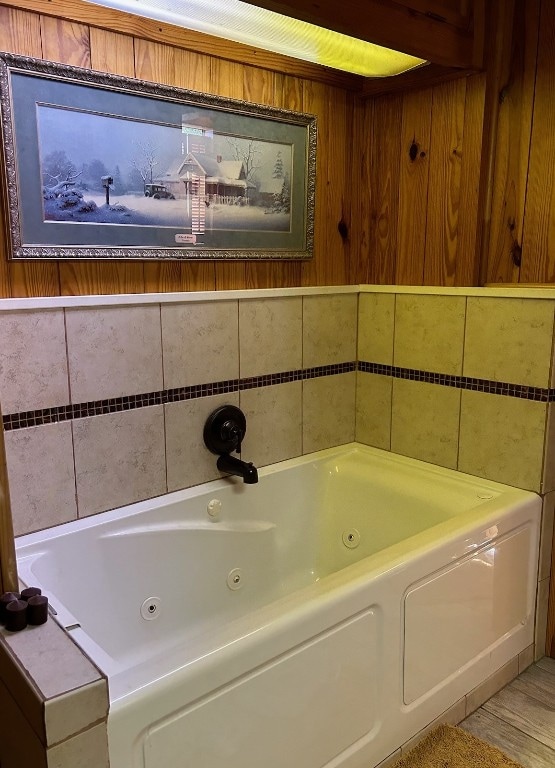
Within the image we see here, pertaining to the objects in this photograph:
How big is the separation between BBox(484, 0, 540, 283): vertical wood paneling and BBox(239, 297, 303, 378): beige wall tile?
0.76m

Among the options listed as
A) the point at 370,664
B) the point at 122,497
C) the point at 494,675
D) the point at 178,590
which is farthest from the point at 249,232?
the point at 494,675

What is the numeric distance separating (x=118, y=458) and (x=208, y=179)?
3.23 feet

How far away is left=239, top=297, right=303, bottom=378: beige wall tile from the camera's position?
2.31 meters

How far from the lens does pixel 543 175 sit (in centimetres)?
221

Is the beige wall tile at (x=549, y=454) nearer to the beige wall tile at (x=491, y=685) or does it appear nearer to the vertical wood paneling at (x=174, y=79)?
the beige wall tile at (x=491, y=685)

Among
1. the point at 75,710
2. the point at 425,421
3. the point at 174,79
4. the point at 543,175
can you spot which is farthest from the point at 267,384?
the point at 75,710

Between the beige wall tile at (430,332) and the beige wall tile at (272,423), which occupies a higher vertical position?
the beige wall tile at (430,332)

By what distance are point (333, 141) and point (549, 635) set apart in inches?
82.0

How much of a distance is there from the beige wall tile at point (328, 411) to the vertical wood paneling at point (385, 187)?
0.48 meters

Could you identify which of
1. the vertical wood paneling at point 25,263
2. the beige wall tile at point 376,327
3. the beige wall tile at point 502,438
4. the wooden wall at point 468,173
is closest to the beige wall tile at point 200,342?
the vertical wood paneling at point 25,263

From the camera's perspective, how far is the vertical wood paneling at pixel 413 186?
2430 millimetres

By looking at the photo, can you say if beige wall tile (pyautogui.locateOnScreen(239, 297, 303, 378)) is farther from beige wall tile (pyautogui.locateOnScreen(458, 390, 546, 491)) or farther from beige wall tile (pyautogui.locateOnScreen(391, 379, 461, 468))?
beige wall tile (pyautogui.locateOnScreen(458, 390, 546, 491))

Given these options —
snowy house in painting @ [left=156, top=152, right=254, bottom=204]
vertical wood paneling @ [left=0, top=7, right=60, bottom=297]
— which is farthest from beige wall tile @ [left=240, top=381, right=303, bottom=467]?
vertical wood paneling @ [left=0, top=7, right=60, bottom=297]

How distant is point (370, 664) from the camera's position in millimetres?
1665
